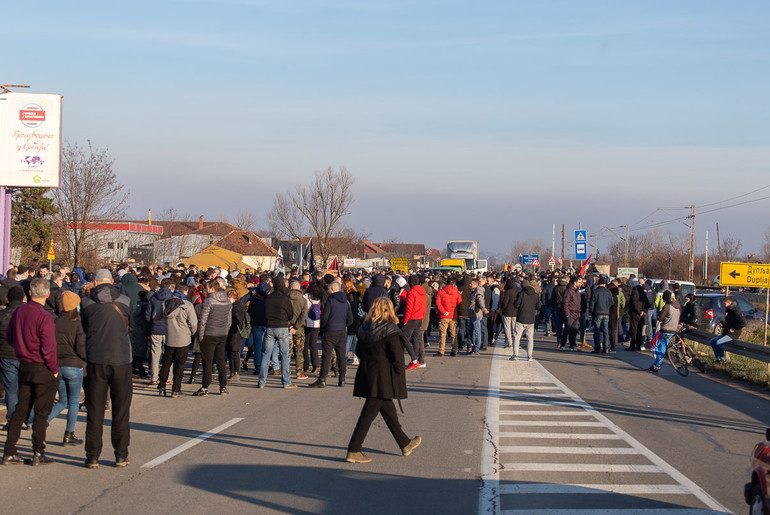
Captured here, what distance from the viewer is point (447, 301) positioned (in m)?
18.9

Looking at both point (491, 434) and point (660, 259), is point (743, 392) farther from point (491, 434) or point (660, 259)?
point (660, 259)

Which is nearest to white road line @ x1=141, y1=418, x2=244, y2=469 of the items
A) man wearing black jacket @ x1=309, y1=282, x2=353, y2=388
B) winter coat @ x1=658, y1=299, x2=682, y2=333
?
man wearing black jacket @ x1=309, y1=282, x2=353, y2=388

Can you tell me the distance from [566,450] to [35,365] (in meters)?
5.98

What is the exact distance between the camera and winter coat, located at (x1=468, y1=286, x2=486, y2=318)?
63.2 ft

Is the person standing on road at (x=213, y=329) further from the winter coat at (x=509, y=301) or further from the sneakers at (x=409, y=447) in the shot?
the winter coat at (x=509, y=301)

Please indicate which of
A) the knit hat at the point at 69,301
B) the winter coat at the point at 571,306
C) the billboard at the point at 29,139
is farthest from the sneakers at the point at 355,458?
the billboard at the point at 29,139

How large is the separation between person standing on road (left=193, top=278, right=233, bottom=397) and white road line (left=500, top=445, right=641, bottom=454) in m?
5.83

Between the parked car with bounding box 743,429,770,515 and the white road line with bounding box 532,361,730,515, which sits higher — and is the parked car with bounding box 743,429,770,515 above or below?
above

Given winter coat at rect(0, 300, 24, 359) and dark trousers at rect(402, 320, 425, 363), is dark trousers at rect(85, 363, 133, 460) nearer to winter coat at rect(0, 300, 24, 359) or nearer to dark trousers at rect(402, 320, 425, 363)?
winter coat at rect(0, 300, 24, 359)

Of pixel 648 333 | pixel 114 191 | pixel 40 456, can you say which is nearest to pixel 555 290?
pixel 648 333

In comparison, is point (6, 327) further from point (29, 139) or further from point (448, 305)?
point (29, 139)

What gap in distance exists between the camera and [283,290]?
13727 mm

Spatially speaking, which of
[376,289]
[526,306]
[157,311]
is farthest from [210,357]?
[526,306]

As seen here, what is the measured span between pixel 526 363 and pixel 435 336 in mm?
8348
